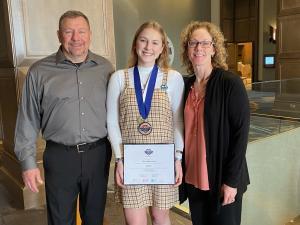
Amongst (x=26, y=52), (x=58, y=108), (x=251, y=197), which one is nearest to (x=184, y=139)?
(x=58, y=108)

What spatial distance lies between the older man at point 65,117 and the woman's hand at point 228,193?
2.29 ft

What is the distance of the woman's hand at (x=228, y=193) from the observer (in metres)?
1.68

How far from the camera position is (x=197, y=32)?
170 centimetres

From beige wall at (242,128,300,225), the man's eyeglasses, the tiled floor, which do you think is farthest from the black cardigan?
beige wall at (242,128,300,225)

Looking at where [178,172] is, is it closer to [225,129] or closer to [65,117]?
[225,129]

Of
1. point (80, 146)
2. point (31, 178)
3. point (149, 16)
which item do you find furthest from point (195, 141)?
point (149, 16)

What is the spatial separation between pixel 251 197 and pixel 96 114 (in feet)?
8.94

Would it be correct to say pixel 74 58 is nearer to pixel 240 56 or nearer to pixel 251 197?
Result: pixel 251 197

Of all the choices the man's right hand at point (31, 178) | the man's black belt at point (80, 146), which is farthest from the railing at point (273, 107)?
the man's right hand at point (31, 178)

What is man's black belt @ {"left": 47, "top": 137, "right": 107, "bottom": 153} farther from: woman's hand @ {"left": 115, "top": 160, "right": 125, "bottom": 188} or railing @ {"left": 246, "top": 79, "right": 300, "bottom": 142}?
railing @ {"left": 246, "top": 79, "right": 300, "bottom": 142}

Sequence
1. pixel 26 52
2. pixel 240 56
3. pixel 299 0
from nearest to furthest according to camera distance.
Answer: pixel 26 52 → pixel 299 0 → pixel 240 56

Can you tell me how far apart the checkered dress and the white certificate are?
4 centimetres

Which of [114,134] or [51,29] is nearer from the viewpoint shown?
[114,134]

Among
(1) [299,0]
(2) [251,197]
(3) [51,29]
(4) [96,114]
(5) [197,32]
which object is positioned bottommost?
(2) [251,197]
